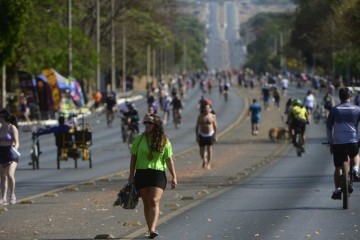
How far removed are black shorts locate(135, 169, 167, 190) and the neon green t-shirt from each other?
5 cm

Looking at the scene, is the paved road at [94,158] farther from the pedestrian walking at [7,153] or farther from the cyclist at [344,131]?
the cyclist at [344,131]

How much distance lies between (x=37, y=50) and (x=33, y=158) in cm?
2991

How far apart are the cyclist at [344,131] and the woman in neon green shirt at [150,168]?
4327 millimetres

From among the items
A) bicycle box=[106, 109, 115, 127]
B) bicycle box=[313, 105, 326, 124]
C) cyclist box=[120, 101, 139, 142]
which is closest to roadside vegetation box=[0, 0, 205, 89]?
bicycle box=[106, 109, 115, 127]

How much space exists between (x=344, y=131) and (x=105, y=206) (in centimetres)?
423

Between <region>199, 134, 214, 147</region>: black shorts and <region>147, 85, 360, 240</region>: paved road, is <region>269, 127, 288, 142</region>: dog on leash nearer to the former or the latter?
<region>199, 134, 214, 147</region>: black shorts

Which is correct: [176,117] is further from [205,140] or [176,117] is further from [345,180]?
[345,180]

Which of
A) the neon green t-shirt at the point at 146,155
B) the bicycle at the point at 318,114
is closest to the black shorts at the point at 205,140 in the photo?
the neon green t-shirt at the point at 146,155

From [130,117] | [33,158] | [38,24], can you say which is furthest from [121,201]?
[38,24]

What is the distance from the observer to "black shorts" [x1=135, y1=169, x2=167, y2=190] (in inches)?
580

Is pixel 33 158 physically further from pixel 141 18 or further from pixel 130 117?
pixel 141 18

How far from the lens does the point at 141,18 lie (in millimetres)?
104875

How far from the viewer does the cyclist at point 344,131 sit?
725 inches

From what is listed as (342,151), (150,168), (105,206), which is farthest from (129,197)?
(105,206)
